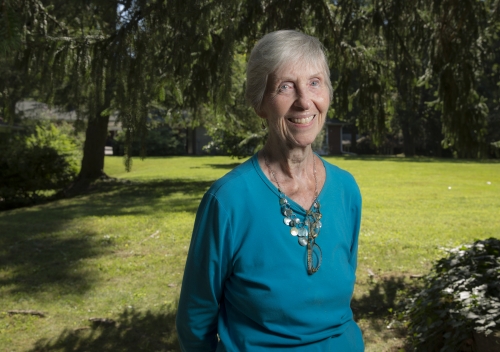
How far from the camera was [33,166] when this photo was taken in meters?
16.9

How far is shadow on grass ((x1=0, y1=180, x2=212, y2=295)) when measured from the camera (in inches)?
304

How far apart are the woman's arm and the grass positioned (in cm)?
368

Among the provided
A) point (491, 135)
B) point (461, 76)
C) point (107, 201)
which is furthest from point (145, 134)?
point (491, 135)

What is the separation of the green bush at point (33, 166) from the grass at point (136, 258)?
171cm

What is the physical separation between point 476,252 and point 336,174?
437 centimetres

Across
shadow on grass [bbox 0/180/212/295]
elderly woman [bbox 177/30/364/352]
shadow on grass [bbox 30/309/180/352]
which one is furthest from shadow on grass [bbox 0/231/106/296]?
elderly woman [bbox 177/30/364/352]

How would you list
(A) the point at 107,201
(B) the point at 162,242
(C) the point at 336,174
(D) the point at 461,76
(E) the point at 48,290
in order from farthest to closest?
(A) the point at 107,201 → (B) the point at 162,242 → (E) the point at 48,290 → (D) the point at 461,76 → (C) the point at 336,174

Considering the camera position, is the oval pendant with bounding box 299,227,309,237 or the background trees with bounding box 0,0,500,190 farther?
the background trees with bounding box 0,0,500,190

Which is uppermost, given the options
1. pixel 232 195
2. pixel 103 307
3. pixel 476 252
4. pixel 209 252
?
pixel 232 195

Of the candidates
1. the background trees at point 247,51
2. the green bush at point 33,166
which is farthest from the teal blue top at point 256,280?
the green bush at point 33,166

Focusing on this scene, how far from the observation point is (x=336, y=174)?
6.62 feet

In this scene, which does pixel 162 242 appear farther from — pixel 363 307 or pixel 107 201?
pixel 107 201

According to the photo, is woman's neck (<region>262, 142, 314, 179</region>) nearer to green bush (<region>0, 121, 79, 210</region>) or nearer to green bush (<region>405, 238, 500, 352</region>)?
green bush (<region>405, 238, 500, 352</region>)

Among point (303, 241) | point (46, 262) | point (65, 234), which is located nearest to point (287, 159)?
point (303, 241)
